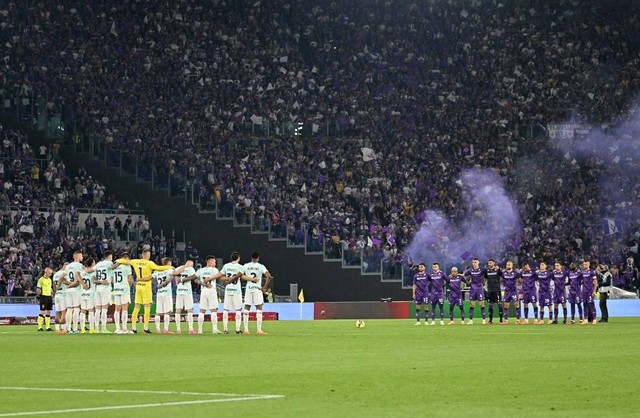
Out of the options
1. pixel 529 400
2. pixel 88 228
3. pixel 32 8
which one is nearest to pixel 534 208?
pixel 88 228

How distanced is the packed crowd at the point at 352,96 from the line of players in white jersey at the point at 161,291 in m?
20.7

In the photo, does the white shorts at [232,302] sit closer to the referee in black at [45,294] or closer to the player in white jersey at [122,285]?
the player in white jersey at [122,285]

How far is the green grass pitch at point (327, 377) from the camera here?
572 inches

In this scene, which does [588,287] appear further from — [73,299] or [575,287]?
[73,299]

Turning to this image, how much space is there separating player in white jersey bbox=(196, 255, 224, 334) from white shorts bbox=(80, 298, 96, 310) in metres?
3.63

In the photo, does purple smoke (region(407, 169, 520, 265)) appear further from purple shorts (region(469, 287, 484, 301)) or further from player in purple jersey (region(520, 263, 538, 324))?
purple shorts (region(469, 287, 484, 301))

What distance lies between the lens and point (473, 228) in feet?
208

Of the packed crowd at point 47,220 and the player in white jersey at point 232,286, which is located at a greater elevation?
the packed crowd at point 47,220

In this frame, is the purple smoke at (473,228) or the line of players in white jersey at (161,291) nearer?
the line of players in white jersey at (161,291)

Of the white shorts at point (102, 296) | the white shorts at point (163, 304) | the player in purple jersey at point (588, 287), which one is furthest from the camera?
the player in purple jersey at point (588, 287)

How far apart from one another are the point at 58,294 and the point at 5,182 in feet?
59.2

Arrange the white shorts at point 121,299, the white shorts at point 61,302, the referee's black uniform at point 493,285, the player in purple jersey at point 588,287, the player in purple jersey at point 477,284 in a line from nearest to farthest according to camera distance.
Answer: the white shorts at point 121,299, the white shorts at point 61,302, the player in purple jersey at point 588,287, the player in purple jersey at point 477,284, the referee's black uniform at point 493,285

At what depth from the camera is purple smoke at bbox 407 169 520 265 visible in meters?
61.3

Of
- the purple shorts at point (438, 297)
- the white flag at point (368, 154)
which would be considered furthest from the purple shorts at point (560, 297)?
the white flag at point (368, 154)
